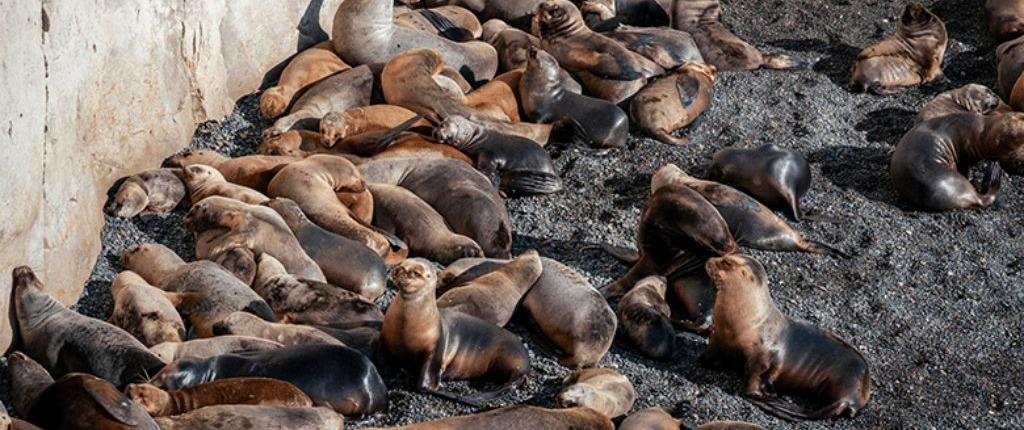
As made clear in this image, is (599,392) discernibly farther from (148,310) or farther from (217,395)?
(148,310)

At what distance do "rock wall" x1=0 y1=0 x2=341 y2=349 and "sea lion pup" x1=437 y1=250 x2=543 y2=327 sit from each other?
1.69 meters

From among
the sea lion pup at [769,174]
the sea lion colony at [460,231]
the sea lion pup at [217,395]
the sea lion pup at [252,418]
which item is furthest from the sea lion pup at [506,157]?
the sea lion pup at [252,418]

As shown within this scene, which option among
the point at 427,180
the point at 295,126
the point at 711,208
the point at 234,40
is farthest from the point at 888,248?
the point at 234,40

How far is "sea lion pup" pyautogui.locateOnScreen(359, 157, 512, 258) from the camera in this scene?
7508mm

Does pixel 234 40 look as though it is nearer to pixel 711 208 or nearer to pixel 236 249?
pixel 236 249

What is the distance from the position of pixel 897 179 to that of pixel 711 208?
165 centimetres

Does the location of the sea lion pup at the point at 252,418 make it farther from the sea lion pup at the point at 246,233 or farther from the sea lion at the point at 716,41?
the sea lion at the point at 716,41

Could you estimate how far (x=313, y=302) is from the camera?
251 inches

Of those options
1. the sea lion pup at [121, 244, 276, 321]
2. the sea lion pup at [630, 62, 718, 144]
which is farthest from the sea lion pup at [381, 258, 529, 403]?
the sea lion pup at [630, 62, 718, 144]

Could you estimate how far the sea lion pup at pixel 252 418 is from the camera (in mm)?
4855

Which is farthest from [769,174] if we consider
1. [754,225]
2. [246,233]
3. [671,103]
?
[246,233]

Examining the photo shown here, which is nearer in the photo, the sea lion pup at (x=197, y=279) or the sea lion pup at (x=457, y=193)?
the sea lion pup at (x=197, y=279)

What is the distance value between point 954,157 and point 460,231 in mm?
3079

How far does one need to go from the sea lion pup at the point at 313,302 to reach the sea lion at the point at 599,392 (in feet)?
3.17
